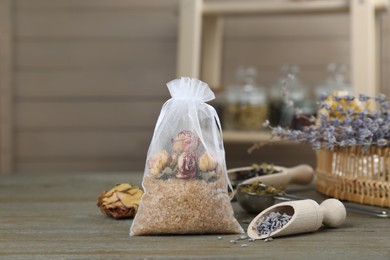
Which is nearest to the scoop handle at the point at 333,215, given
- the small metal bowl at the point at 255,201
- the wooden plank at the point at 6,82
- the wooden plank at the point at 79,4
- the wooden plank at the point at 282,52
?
the small metal bowl at the point at 255,201

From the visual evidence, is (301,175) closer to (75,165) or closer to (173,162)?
(173,162)

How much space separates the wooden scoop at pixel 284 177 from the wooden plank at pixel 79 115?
0.99 m

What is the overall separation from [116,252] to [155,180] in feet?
0.43

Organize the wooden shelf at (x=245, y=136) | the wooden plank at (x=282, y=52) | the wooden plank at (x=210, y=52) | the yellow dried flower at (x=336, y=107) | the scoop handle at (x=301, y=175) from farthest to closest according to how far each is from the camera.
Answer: the wooden plank at (x=282, y=52), the wooden plank at (x=210, y=52), the wooden shelf at (x=245, y=136), the scoop handle at (x=301, y=175), the yellow dried flower at (x=336, y=107)

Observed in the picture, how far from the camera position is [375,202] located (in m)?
0.90

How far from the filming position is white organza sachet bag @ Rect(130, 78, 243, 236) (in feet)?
2.31

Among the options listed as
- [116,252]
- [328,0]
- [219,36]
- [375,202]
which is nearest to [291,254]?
[116,252]

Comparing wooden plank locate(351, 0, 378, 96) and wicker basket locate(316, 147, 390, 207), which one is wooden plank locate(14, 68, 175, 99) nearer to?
wooden plank locate(351, 0, 378, 96)

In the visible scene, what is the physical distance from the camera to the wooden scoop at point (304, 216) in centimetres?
69

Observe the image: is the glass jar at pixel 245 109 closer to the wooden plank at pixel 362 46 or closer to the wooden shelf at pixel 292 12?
the wooden shelf at pixel 292 12

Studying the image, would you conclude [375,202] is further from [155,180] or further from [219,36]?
[219,36]

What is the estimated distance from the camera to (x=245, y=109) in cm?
170

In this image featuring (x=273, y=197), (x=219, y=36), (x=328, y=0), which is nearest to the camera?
(x=273, y=197)

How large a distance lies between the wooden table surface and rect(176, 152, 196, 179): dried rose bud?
0.26 ft
